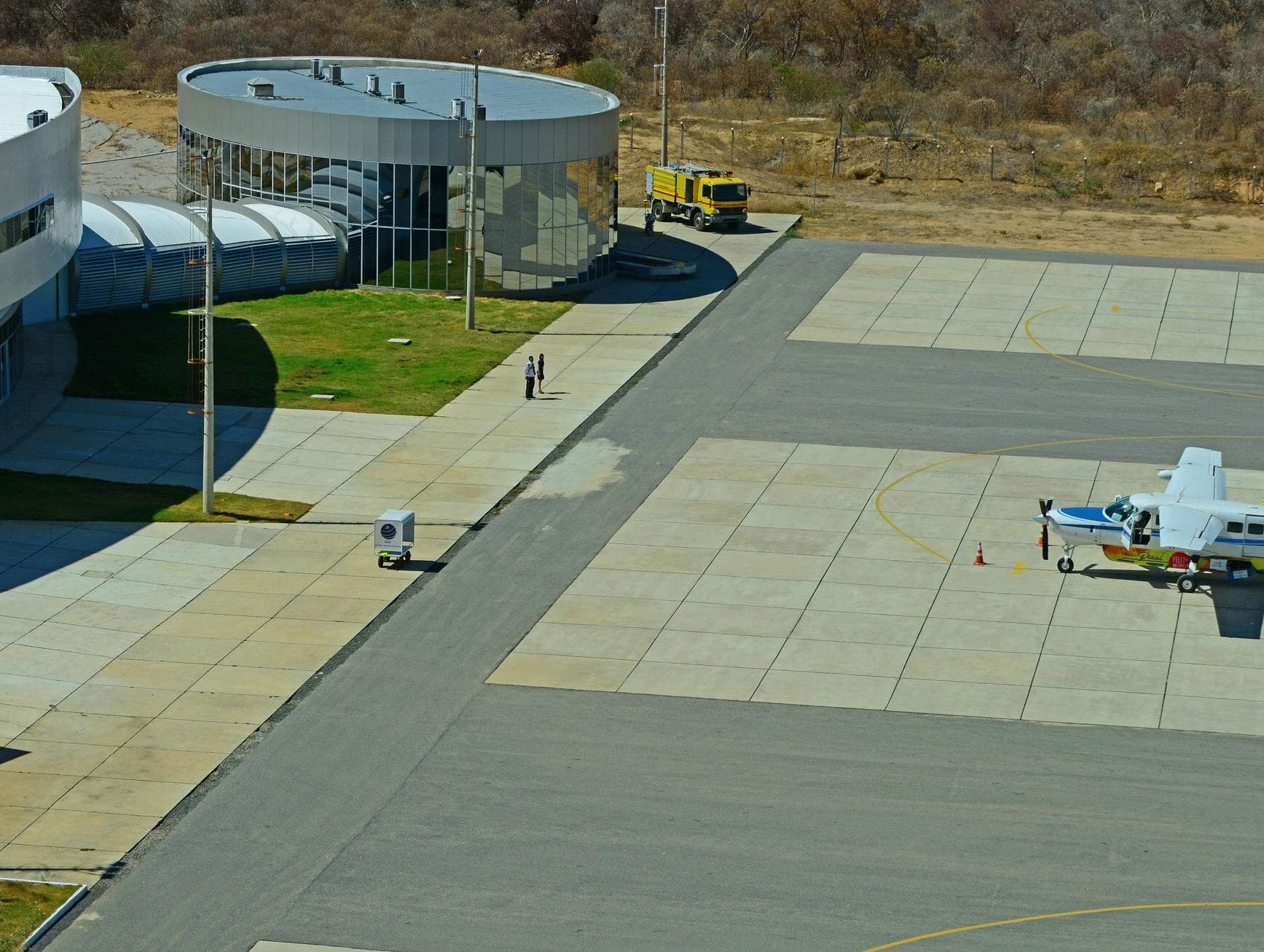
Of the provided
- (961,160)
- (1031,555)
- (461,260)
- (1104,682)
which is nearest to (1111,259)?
(961,160)

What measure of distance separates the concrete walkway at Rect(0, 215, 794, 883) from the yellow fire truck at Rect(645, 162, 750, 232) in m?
29.7

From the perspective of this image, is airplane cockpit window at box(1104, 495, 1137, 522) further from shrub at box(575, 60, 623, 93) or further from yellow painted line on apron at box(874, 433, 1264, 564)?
shrub at box(575, 60, 623, 93)

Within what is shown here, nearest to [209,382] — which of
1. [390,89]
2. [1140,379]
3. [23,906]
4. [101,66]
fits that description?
[23,906]

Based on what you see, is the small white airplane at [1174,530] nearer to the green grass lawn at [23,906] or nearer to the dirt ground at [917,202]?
the green grass lawn at [23,906]

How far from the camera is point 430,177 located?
272 feet

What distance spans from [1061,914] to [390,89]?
7065 centimetres

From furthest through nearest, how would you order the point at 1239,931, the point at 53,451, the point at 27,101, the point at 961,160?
the point at 961,160 → the point at 27,101 → the point at 53,451 → the point at 1239,931

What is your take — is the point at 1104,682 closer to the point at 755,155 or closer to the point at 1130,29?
the point at 755,155

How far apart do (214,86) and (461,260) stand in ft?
66.0

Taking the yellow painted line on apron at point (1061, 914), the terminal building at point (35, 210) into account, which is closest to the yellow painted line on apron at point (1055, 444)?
the yellow painted line on apron at point (1061, 914)

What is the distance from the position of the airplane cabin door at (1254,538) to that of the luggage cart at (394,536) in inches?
947

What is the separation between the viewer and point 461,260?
277 feet

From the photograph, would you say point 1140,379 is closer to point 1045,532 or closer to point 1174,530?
point 1045,532

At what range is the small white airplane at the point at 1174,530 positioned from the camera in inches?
2012
